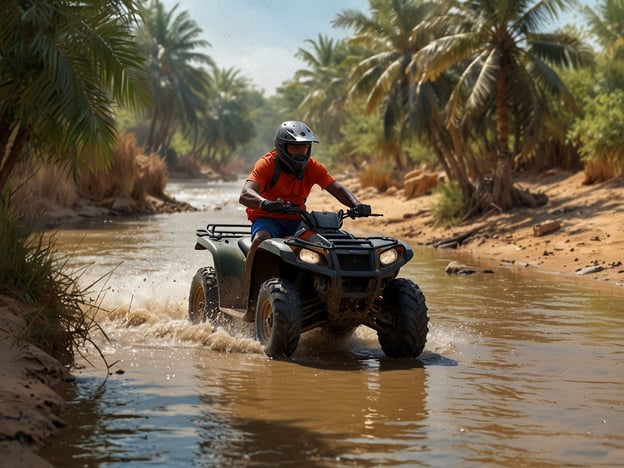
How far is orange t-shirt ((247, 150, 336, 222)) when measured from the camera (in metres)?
8.66

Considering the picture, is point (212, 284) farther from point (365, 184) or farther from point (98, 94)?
point (365, 184)

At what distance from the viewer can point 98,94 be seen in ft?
37.7

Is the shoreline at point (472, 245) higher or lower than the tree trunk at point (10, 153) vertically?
lower

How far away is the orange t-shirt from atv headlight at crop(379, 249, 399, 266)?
878 mm

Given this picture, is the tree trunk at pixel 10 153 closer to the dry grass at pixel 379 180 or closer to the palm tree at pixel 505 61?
the palm tree at pixel 505 61

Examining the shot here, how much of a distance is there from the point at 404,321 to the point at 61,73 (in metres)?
4.91

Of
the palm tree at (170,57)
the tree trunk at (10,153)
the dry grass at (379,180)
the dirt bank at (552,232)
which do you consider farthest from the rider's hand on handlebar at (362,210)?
the palm tree at (170,57)

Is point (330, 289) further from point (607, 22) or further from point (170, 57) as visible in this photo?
point (170, 57)

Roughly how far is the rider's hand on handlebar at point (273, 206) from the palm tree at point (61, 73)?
3369 mm

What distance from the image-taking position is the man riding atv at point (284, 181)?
8.49 m

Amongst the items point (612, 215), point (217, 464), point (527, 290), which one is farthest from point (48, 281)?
point (612, 215)

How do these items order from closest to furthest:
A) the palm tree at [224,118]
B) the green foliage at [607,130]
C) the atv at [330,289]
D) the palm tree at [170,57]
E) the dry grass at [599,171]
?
1. the atv at [330,289]
2. the green foliage at [607,130]
3. the dry grass at [599,171]
4. the palm tree at [170,57]
5. the palm tree at [224,118]

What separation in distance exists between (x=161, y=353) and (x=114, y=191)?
80.1 ft

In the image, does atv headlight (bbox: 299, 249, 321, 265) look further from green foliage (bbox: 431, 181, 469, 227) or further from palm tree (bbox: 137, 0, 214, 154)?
palm tree (bbox: 137, 0, 214, 154)
